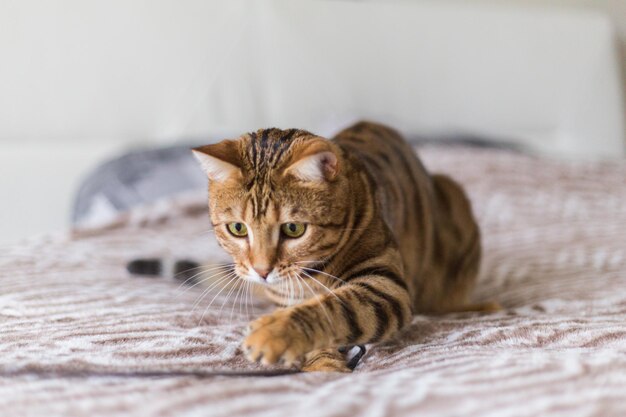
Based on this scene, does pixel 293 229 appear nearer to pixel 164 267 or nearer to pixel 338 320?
pixel 338 320

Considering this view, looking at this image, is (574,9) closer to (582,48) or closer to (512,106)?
(582,48)

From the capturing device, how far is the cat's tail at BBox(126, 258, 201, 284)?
1.30m

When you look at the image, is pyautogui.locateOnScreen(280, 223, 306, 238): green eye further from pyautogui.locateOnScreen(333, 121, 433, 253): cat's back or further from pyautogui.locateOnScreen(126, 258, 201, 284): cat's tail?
pyautogui.locateOnScreen(126, 258, 201, 284): cat's tail

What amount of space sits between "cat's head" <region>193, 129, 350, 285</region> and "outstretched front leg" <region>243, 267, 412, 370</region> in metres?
0.08

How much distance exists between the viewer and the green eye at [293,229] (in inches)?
36.4

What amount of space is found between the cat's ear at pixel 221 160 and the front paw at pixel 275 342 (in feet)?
0.85

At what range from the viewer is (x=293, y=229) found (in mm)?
926

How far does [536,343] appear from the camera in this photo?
0.90m

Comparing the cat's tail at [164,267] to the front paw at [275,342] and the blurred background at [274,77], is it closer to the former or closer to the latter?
the front paw at [275,342]

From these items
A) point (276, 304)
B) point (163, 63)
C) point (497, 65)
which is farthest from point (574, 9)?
point (276, 304)

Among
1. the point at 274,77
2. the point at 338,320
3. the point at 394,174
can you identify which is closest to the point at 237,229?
the point at 338,320

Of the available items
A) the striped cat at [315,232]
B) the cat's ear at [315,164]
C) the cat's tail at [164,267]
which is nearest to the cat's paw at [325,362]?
the striped cat at [315,232]

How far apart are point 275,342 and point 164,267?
65 cm

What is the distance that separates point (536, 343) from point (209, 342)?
0.43 metres
